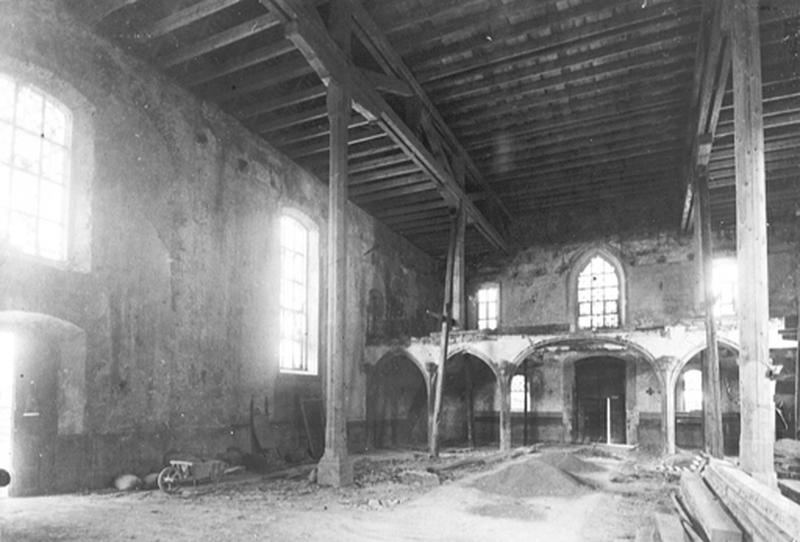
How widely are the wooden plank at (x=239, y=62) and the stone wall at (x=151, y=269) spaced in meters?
0.44

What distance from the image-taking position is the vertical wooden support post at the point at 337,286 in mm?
9906

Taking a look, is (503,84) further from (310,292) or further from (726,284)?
(726,284)

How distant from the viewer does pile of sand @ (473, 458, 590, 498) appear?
9492mm

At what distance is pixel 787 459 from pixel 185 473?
9.36 meters

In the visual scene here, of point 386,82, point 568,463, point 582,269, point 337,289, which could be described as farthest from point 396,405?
point 386,82

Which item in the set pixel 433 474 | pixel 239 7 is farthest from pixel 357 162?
pixel 433 474

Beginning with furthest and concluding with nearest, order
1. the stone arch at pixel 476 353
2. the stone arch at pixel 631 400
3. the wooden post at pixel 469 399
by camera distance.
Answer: the wooden post at pixel 469 399 < the stone arch at pixel 631 400 < the stone arch at pixel 476 353

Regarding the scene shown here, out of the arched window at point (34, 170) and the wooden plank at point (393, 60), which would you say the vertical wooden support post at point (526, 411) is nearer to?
the wooden plank at point (393, 60)

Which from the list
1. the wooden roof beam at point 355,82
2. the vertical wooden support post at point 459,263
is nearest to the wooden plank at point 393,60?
the wooden roof beam at point 355,82

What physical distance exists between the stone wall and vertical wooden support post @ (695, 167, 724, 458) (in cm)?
860

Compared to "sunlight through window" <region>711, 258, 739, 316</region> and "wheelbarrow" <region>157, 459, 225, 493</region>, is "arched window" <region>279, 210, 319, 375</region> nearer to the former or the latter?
"wheelbarrow" <region>157, 459, 225, 493</region>

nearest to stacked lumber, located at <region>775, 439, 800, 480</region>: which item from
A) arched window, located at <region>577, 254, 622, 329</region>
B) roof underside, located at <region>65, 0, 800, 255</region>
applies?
roof underside, located at <region>65, 0, 800, 255</region>

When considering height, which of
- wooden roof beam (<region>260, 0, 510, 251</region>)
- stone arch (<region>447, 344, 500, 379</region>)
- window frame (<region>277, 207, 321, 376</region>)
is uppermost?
wooden roof beam (<region>260, 0, 510, 251</region>)

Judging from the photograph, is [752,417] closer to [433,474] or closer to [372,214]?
[433,474]
